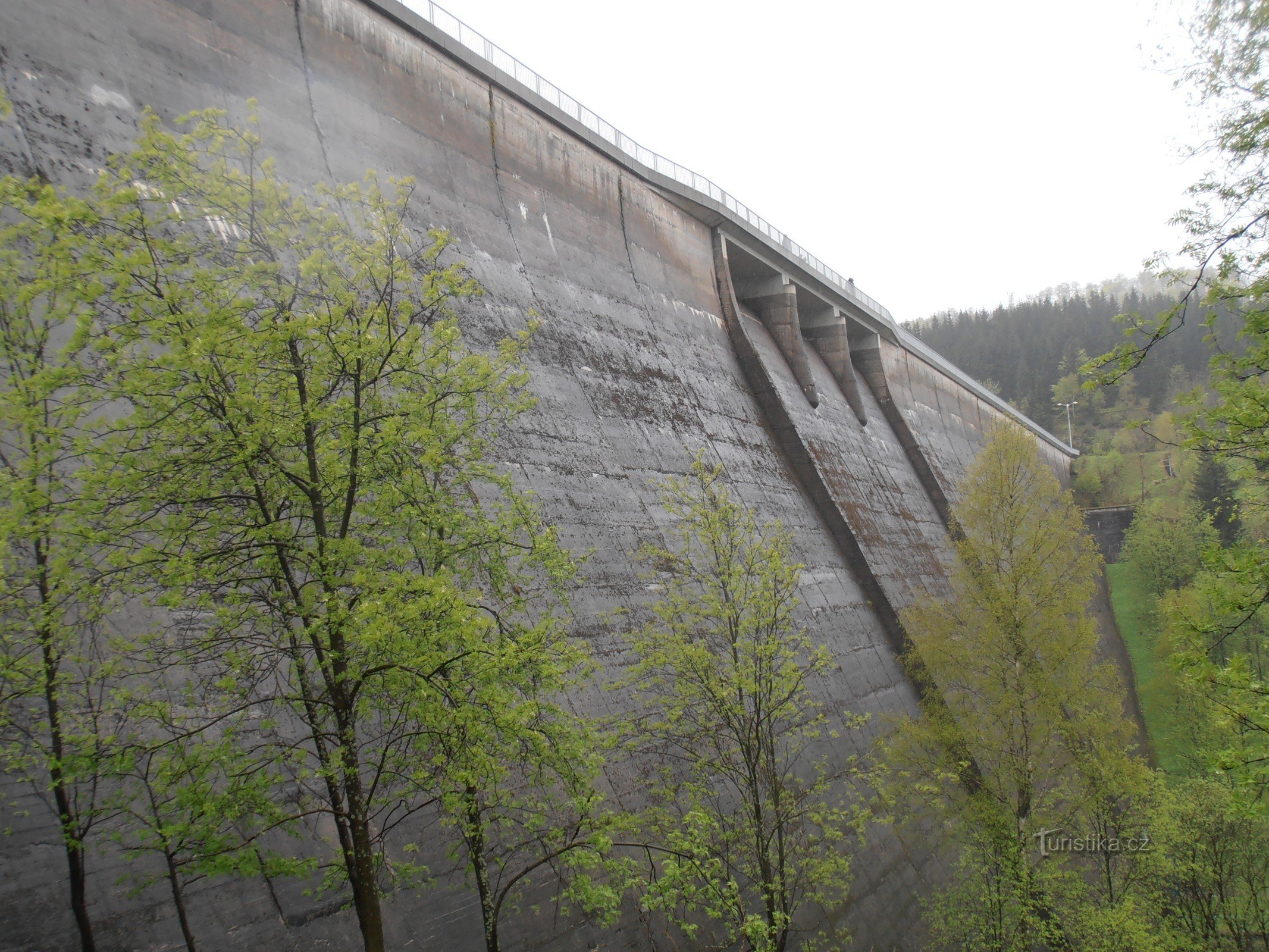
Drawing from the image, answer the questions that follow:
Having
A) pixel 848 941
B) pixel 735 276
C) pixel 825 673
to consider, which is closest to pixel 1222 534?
pixel 735 276

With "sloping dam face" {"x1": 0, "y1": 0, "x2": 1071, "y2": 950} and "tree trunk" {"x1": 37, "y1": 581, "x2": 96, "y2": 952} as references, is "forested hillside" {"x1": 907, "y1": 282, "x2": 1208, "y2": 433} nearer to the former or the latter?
"sloping dam face" {"x1": 0, "y1": 0, "x2": 1071, "y2": 950}

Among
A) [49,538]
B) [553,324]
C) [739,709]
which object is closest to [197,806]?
[49,538]

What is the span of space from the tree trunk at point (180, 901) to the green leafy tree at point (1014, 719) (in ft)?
24.9

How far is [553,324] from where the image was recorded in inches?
520

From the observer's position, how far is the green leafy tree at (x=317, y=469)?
14.0 feet

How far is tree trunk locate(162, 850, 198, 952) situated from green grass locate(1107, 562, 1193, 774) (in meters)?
15.8

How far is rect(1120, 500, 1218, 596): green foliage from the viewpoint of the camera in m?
35.1

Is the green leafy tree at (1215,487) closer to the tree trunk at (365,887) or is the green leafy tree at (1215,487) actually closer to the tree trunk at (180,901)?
the tree trunk at (365,887)

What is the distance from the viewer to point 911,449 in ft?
91.5

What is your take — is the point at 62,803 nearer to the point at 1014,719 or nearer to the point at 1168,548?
the point at 1014,719

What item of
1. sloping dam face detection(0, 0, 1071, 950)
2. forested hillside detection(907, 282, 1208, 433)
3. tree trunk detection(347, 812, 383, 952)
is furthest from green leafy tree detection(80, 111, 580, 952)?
forested hillside detection(907, 282, 1208, 433)

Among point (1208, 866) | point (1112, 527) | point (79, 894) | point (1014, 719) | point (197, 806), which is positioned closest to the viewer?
point (197, 806)

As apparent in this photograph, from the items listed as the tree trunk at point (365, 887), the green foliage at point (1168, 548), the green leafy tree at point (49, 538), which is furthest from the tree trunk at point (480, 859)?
the green foliage at point (1168, 548)

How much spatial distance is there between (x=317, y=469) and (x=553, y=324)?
883 cm
